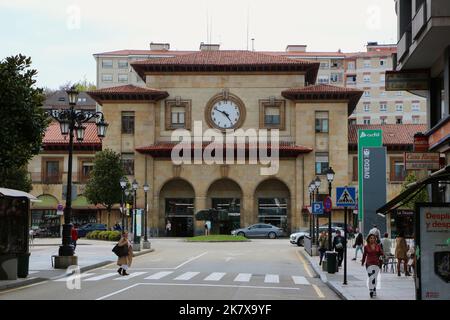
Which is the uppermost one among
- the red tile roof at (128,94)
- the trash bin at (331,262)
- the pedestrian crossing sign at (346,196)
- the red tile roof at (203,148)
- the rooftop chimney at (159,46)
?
the rooftop chimney at (159,46)

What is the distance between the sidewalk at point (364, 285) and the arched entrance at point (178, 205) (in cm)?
4514

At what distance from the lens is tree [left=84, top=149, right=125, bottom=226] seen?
68.1 meters

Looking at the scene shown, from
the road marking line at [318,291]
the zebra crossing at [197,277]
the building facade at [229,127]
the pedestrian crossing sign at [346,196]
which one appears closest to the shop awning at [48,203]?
the building facade at [229,127]

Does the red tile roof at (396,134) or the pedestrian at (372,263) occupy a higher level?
the red tile roof at (396,134)

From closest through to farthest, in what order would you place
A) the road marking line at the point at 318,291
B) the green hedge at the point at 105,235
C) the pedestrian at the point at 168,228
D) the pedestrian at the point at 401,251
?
the road marking line at the point at 318,291, the pedestrian at the point at 401,251, the green hedge at the point at 105,235, the pedestrian at the point at 168,228

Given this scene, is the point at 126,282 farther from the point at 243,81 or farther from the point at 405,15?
the point at 243,81

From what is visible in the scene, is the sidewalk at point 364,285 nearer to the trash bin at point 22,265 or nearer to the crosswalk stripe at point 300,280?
the crosswalk stripe at point 300,280

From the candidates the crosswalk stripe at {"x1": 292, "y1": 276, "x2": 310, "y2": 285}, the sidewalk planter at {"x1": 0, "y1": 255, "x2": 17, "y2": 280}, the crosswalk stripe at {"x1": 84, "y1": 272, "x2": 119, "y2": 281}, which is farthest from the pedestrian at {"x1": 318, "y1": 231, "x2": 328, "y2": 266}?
the sidewalk planter at {"x1": 0, "y1": 255, "x2": 17, "y2": 280}

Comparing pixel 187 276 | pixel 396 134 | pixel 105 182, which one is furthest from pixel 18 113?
pixel 396 134

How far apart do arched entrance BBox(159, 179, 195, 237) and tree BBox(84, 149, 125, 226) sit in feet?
26.1

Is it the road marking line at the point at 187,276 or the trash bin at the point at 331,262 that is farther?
the trash bin at the point at 331,262

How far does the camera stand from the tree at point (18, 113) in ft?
74.8

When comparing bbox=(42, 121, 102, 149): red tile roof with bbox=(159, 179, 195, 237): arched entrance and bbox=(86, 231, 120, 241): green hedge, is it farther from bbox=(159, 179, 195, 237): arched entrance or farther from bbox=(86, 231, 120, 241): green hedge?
bbox=(86, 231, 120, 241): green hedge

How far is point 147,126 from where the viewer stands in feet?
252
